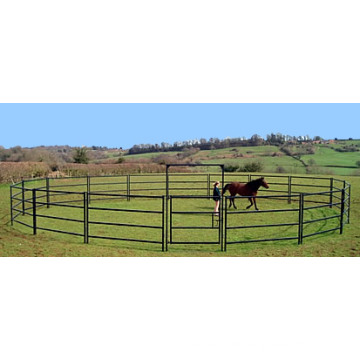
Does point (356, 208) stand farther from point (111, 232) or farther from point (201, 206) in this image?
point (111, 232)

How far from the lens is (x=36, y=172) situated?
24344 mm

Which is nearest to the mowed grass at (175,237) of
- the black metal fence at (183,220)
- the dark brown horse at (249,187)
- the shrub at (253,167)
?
the black metal fence at (183,220)

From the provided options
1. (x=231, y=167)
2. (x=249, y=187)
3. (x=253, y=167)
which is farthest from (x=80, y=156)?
(x=249, y=187)

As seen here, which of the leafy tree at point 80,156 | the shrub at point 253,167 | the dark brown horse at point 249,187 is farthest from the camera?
the leafy tree at point 80,156

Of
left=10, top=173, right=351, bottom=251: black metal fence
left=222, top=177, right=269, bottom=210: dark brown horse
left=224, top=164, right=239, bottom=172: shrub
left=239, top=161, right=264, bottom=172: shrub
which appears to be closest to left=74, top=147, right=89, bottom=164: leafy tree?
left=224, top=164, right=239, bottom=172: shrub

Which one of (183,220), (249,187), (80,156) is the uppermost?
(80,156)

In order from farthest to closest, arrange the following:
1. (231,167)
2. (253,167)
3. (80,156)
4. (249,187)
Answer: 1. (80,156)
2. (231,167)
3. (253,167)
4. (249,187)

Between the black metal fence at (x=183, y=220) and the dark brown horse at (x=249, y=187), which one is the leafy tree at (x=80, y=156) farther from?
the dark brown horse at (x=249, y=187)

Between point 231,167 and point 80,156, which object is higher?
point 80,156

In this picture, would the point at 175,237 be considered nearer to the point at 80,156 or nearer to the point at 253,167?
the point at 253,167

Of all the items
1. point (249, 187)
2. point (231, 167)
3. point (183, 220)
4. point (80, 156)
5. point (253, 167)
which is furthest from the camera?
point (80, 156)

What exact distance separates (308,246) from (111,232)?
431 cm

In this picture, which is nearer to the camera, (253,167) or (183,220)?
(183,220)

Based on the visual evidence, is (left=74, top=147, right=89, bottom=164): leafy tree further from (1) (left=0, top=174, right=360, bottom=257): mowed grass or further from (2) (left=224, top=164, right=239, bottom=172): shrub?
(1) (left=0, top=174, right=360, bottom=257): mowed grass
